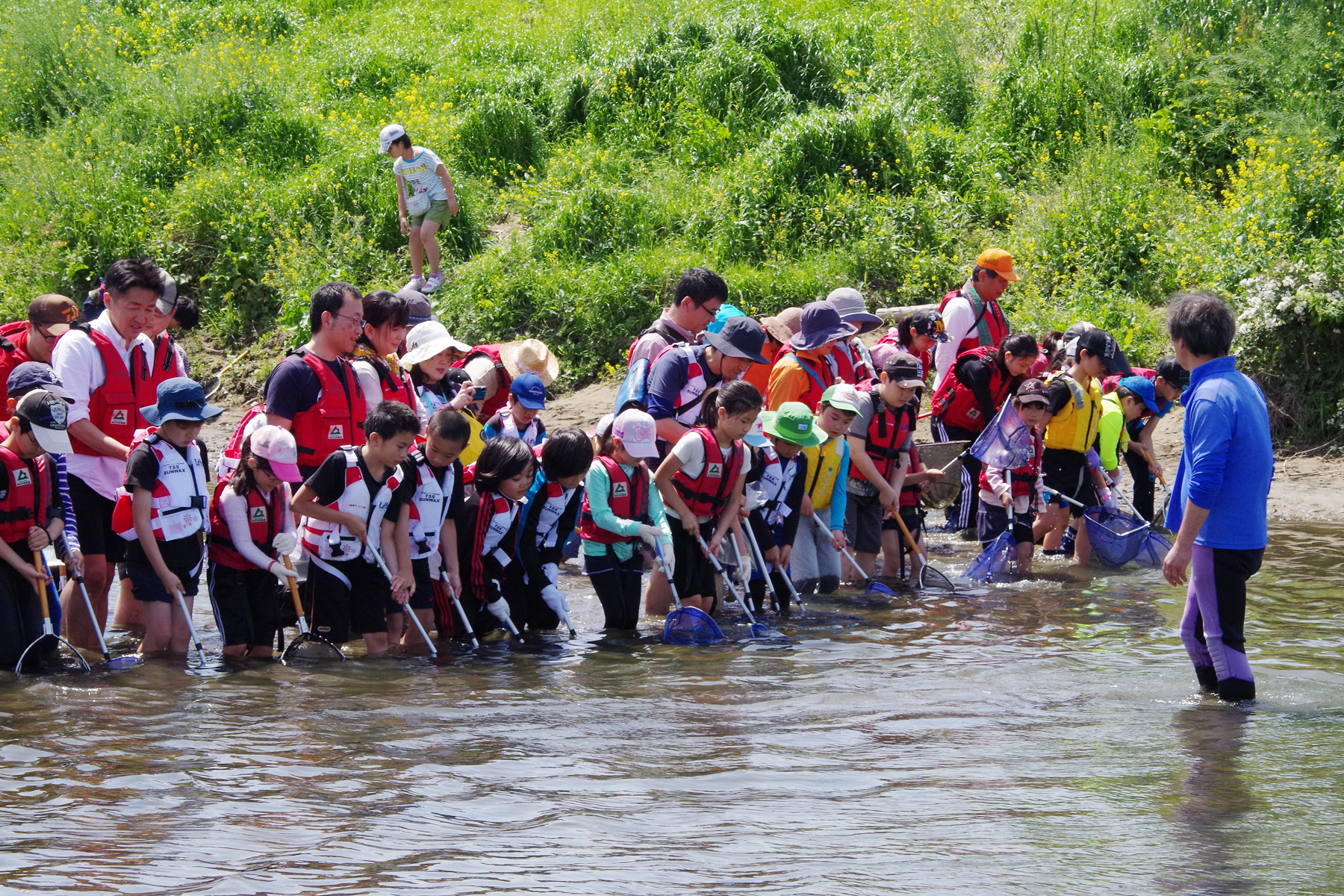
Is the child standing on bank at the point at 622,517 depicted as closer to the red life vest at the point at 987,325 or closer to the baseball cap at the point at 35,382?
the baseball cap at the point at 35,382

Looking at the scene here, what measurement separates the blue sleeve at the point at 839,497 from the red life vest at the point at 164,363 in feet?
12.0

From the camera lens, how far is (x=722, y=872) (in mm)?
3691

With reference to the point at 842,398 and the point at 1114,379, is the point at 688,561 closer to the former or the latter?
the point at 842,398

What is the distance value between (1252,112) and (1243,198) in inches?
95.1

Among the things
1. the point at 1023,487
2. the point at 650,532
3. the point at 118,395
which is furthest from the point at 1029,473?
the point at 118,395

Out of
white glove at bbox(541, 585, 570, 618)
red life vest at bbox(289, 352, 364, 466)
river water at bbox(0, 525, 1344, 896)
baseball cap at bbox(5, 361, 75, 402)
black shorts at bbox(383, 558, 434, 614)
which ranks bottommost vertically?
river water at bbox(0, 525, 1344, 896)

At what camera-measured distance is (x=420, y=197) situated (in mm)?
14914

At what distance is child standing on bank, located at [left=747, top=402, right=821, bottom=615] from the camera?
24.4 feet

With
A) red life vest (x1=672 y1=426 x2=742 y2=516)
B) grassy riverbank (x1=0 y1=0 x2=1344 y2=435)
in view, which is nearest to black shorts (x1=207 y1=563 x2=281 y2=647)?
red life vest (x1=672 y1=426 x2=742 y2=516)

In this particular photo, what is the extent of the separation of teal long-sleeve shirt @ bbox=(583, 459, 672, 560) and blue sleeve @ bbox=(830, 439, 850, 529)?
1.27 metres

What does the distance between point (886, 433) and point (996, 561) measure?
1.16 metres

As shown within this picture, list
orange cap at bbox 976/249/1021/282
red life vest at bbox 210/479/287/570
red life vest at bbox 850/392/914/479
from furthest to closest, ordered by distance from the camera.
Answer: orange cap at bbox 976/249/1021/282
red life vest at bbox 850/392/914/479
red life vest at bbox 210/479/287/570

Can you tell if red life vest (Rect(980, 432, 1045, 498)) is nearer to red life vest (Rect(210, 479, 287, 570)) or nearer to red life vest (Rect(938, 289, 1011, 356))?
red life vest (Rect(938, 289, 1011, 356))

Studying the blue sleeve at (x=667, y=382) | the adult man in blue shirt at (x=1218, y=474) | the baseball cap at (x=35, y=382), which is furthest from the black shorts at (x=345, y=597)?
the adult man in blue shirt at (x=1218, y=474)
